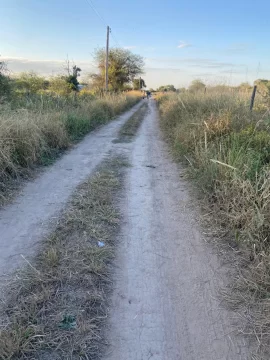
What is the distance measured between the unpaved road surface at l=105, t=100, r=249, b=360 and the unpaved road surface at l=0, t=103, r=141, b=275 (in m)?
1.00

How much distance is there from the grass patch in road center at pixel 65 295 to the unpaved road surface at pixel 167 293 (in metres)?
0.15

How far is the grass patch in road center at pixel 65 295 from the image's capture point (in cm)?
183

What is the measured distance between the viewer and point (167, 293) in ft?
7.85

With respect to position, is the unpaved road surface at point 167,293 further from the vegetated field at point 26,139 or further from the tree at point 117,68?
the tree at point 117,68

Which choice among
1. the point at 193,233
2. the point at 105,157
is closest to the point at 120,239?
the point at 193,233

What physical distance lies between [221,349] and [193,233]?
162 centimetres

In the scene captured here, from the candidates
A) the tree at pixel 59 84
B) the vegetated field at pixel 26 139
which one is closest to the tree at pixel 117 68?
the tree at pixel 59 84

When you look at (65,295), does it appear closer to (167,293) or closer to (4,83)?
(167,293)

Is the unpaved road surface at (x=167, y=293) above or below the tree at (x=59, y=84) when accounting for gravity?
below

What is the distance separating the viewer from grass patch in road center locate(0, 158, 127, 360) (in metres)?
1.83

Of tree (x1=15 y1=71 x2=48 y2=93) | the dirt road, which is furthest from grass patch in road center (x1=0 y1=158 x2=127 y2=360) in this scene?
tree (x1=15 y1=71 x2=48 y2=93)

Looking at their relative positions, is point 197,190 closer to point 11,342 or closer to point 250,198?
point 250,198

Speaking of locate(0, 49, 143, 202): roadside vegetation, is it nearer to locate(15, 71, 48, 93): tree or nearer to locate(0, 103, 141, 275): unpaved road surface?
locate(0, 103, 141, 275): unpaved road surface

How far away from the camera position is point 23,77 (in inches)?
729
